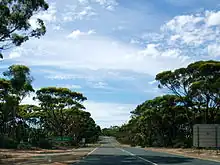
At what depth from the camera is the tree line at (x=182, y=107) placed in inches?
2159

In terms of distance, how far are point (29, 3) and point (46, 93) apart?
137ft

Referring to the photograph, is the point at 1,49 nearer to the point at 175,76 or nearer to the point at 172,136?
the point at 175,76

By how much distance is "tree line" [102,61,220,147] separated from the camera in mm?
54844

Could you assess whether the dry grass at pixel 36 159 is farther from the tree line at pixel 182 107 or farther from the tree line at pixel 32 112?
the tree line at pixel 182 107

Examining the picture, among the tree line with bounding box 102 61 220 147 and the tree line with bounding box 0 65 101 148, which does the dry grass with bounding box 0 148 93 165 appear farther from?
the tree line with bounding box 102 61 220 147

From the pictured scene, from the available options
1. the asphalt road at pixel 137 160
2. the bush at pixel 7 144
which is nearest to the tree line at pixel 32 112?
the bush at pixel 7 144

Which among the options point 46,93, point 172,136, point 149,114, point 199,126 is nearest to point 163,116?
point 149,114

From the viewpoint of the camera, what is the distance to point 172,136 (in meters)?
83.6

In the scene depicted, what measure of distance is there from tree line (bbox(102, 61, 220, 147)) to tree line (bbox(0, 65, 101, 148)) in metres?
14.4

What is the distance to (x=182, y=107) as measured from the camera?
72.8 meters

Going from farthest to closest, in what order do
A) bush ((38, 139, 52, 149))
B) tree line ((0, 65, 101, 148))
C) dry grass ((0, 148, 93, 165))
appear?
bush ((38, 139, 52, 149)) < tree line ((0, 65, 101, 148)) < dry grass ((0, 148, 93, 165))

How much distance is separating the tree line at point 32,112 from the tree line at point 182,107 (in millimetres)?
14426

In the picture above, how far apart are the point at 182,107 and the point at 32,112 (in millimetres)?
32919

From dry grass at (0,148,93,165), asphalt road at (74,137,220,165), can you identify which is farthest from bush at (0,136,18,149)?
asphalt road at (74,137,220,165)
